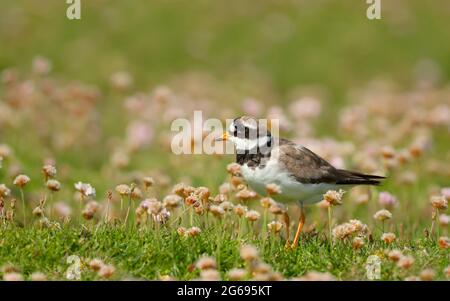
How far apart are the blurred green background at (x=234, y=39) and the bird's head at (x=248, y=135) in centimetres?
1351

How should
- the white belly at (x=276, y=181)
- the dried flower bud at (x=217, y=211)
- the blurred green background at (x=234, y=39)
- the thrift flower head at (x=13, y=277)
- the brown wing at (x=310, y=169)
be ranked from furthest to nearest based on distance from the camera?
the blurred green background at (x=234, y=39), the brown wing at (x=310, y=169), the white belly at (x=276, y=181), the dried flower bud at (x=217, y=211), the thrift flower head at (x=13, y=277)

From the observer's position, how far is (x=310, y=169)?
8914 mm

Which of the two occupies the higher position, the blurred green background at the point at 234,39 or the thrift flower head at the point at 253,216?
the blurred green background at the point at 234,39

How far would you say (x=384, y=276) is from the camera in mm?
7238

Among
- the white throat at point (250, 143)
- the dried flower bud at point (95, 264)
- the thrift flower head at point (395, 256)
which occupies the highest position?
the white throat at point (250, 143)

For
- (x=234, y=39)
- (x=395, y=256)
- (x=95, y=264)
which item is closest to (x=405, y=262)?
(x=395, y=256)

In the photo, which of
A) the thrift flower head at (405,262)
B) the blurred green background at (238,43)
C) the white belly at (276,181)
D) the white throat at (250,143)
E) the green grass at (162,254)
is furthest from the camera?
the blurred green background at (238,43)

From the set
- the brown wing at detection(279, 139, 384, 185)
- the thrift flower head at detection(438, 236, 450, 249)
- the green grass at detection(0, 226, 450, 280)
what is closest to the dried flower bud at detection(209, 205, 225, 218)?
the green grass at detection(0, 226, 450, 280)

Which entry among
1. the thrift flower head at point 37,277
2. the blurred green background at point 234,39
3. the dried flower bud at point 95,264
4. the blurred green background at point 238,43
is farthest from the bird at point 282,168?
the blurred green background at point 234,39

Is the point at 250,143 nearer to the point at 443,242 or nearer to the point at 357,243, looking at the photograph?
the point at 357,243

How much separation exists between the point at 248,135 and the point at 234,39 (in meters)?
17.0

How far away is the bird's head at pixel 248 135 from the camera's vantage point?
29.3 feet

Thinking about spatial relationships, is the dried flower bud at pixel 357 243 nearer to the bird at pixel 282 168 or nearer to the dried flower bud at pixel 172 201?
the bird at pixel 282 168
